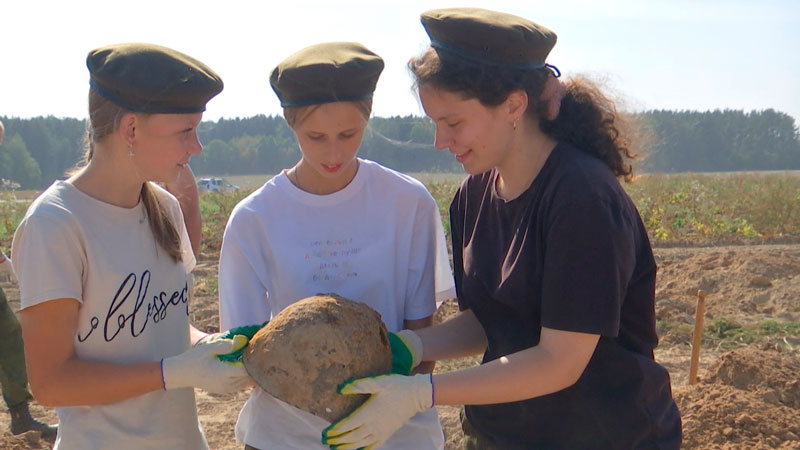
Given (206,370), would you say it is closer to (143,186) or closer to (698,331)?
(143,186)

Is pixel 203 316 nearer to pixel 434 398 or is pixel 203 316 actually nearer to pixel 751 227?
pixel 434 398

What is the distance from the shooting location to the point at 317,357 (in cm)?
168

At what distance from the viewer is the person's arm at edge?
5.12 ft

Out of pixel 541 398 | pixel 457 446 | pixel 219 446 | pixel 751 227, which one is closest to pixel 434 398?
pixel 541 398

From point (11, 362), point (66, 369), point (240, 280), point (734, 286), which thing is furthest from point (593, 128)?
point (734, 286)

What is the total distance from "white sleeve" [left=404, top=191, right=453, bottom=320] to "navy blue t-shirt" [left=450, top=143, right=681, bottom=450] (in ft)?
0.70

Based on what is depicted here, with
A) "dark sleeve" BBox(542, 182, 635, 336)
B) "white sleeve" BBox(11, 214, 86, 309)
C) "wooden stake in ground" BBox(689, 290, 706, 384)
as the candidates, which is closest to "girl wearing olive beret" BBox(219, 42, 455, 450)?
"white sleeve" BBox(11, 214, 86, 309)

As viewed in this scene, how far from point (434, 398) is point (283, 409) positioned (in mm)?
462

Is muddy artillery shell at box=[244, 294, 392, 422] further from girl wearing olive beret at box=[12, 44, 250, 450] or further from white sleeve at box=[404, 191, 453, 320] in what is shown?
white sleeve at box=[404, 191, 453, 320]

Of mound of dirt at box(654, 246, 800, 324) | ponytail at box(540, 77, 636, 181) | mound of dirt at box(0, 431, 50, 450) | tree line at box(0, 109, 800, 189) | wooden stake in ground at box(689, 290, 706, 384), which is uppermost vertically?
ponytail at box(540, 77, 636, 181)

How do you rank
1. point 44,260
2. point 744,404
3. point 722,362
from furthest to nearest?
1. point 722,362
2. point 744,404
3. point 44,260

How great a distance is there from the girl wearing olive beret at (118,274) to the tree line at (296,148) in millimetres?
31554

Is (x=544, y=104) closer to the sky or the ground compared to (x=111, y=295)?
closer to the sky

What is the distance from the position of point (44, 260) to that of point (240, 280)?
0.46 meters
